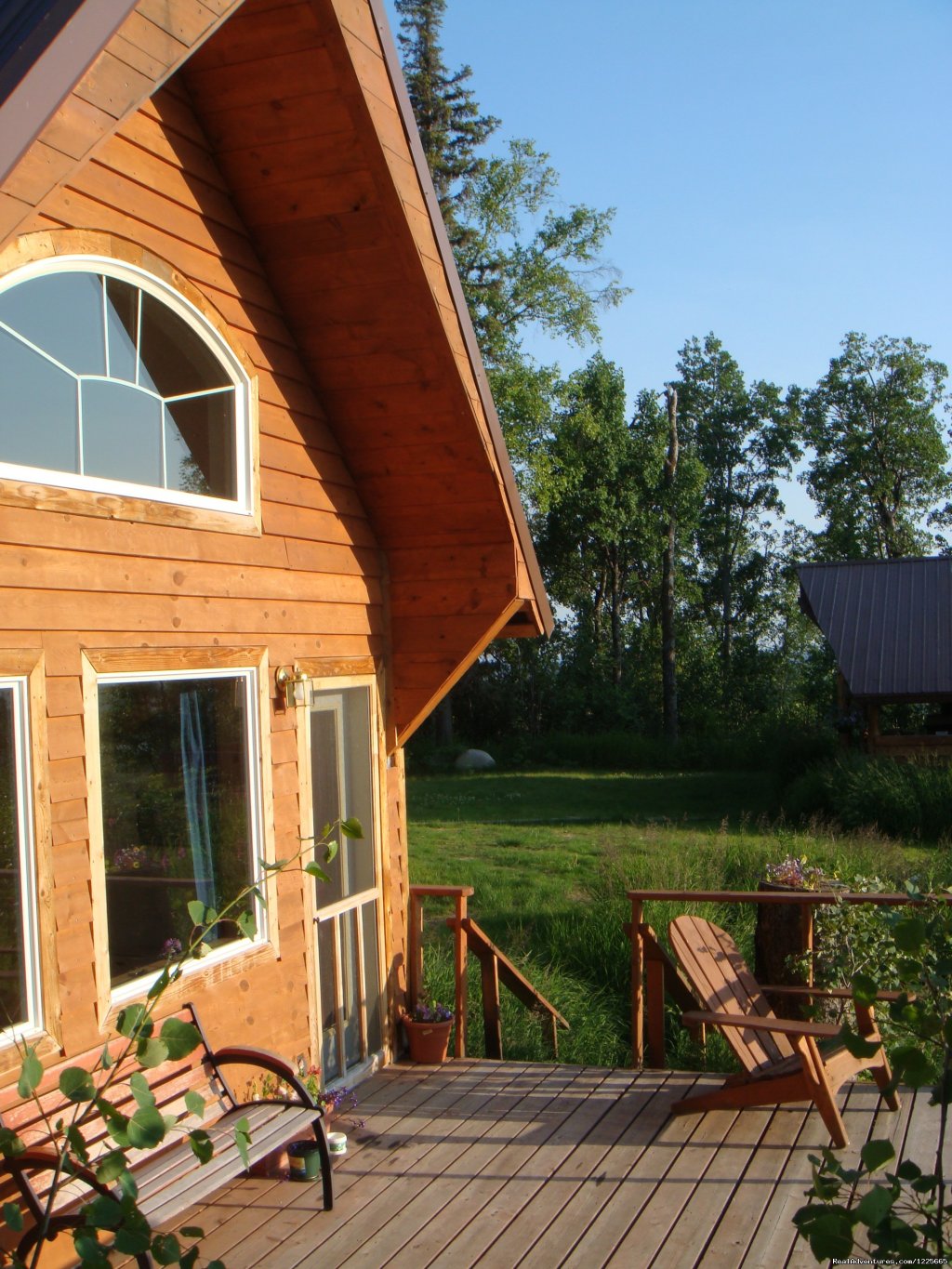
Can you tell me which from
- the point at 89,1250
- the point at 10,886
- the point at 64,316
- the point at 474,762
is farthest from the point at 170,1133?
the point at 474,762

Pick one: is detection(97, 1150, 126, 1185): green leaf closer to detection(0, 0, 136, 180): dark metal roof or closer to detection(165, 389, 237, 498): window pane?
detection(0, 0, 136, 180): dark metal roof

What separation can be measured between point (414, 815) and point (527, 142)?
14966 mm

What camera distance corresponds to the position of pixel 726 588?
111 ft

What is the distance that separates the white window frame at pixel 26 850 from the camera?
12.0 ft

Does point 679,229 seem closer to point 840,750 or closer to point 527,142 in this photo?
point 840,750

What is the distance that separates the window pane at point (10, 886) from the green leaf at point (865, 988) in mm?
2724

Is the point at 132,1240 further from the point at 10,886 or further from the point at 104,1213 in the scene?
the point at 10,886

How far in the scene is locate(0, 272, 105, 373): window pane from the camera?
3.84 meters

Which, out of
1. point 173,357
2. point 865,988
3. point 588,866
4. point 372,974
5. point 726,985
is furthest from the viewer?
point 588,866

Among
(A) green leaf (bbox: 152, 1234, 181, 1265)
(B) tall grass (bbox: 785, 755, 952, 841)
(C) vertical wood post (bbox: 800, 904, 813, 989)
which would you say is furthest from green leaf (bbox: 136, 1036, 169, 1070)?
(B) tall grass (bbox: 785, 755, 952, 841)

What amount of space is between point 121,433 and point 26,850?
1.53 meters

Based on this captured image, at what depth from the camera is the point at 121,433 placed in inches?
168

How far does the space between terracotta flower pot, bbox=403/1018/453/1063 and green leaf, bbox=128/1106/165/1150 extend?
4.34 metres

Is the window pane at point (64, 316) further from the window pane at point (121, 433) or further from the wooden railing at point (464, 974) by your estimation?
the wooden railing at point (464, 974)
